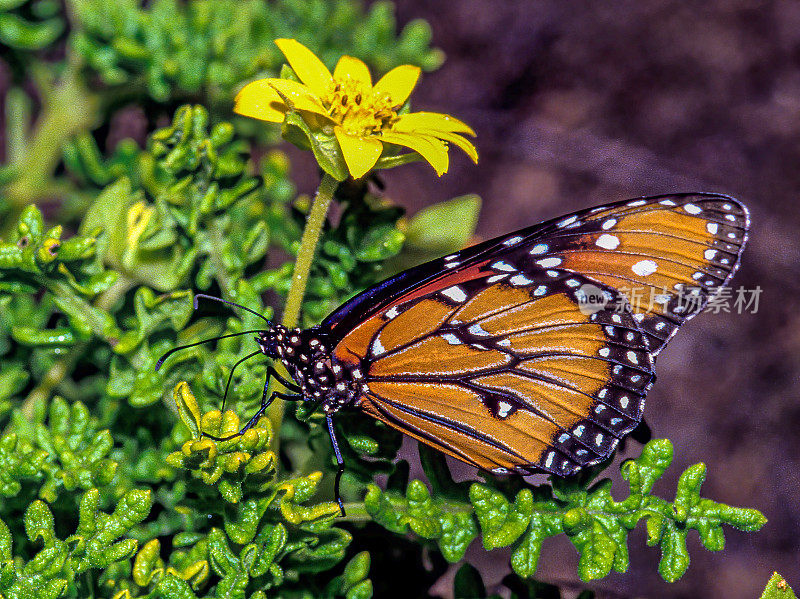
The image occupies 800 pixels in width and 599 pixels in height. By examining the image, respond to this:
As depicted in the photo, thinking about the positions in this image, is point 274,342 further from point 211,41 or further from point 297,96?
point 211,41

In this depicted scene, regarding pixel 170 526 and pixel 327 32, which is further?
pixel 327 32

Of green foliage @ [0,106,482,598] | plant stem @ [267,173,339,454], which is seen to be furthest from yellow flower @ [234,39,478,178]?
green foliage @ [0,106,482,598]

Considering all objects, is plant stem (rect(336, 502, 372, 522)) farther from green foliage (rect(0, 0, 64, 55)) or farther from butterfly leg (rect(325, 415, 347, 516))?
green foliage (rect(0, 0, 64, 55))

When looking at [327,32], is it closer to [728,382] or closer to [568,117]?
[568,117]


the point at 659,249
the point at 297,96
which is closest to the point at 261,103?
the point at 297,96

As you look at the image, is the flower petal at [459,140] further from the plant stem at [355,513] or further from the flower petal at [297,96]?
the plant stem at [355,513]

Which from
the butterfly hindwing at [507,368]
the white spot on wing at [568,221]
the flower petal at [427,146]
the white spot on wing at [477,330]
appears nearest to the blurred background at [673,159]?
the butterfly hindwing at [507,368]

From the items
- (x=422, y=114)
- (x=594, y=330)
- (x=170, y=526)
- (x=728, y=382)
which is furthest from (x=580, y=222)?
(x=728, y=382)
